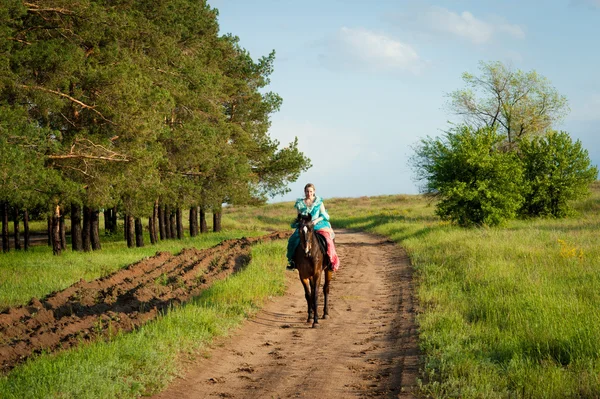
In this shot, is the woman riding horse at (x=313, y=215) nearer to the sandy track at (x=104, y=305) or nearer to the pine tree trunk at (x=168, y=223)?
the sandy track at (x=104, y=305)

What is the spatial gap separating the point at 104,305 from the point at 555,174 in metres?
34.1

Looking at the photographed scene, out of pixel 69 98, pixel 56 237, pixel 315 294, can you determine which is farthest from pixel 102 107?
pixel 315 294

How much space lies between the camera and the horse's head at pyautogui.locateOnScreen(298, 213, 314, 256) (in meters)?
11.4

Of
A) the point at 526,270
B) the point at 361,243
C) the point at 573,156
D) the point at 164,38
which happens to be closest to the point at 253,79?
the point at 164,38

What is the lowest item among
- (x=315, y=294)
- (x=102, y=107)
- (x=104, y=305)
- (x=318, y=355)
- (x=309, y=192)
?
(x=318, y=355)

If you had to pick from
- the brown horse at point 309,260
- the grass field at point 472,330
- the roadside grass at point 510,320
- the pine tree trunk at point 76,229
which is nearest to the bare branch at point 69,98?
the grass field at point 472,330

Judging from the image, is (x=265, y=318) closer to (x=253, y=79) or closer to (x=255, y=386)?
(x=255, y=386)

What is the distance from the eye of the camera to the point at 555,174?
38688mm

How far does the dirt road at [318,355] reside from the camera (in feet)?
24.9

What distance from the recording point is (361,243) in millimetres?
30531

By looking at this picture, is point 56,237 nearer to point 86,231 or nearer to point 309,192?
point 86,231

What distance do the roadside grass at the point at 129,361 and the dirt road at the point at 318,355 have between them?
292 millimetres

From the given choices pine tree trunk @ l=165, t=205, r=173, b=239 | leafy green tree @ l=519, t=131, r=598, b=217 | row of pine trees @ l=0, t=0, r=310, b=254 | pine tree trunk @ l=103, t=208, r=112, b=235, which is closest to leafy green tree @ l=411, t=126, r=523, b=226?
leafy green tree @ l=519, t=131, r=598, b=217

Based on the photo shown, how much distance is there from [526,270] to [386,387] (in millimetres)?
9198
